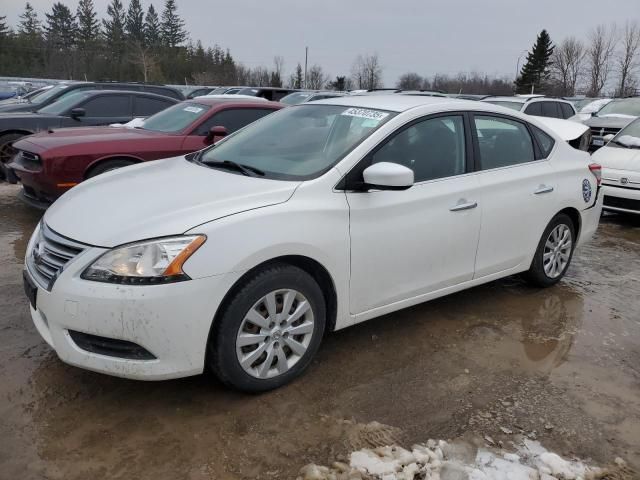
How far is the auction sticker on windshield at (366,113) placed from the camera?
376 centimetres

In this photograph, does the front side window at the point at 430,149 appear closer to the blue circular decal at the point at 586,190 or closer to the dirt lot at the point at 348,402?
the dirt lot at the point at 348,402

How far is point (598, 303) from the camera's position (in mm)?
4848

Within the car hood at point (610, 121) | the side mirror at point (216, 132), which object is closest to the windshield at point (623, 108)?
the car hood at point (610, 121)

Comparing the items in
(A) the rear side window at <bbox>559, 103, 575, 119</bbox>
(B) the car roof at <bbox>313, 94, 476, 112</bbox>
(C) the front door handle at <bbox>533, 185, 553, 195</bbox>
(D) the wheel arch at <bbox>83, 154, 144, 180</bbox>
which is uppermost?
(B) the car roof at <bbox>313, 94, 476, 112</bbox>

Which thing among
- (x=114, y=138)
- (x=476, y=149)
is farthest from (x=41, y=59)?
(x=476, y=149)

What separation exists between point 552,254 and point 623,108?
10.9m

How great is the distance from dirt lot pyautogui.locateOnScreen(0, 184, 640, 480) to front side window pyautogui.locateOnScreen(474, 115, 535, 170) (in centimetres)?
124

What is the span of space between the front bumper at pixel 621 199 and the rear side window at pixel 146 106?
7278 mm

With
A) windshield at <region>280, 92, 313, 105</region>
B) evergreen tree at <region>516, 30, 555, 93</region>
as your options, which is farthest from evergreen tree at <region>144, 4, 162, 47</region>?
windshield at <region>280, 92, 313, 105</region>

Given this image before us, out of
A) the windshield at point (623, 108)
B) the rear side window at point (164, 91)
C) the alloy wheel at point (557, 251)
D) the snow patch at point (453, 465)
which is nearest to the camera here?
the snow patch at point (453, 465)

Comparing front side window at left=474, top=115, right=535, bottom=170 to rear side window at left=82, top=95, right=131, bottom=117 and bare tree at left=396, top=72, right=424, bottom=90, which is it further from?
bare tree at left=396, top=72, right=424, bottom=90

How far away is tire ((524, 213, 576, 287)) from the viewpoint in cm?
475

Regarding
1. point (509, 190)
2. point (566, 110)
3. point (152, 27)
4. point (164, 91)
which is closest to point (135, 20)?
point (152, 27)

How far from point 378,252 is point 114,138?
14.2 ft
